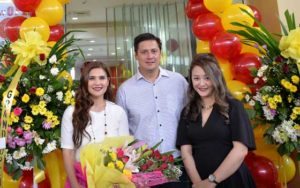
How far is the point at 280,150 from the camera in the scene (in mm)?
2283

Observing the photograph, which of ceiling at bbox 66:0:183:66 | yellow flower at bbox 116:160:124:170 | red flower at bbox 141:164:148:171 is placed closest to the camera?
yellow flower at bbox 116:160:124:170

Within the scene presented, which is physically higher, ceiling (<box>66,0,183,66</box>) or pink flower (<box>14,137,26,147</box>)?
ceiling (<box>66,0,183,66</box>)

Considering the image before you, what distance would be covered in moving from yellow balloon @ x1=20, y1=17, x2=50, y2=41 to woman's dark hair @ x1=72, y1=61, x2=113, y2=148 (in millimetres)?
810

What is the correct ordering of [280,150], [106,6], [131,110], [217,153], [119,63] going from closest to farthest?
[217,153] → [131,110] → [280,150] → [106,6] → [119,63]

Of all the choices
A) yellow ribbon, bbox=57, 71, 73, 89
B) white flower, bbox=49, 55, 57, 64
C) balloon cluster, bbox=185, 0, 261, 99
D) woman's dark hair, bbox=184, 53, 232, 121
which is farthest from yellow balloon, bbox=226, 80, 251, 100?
white flower, bbox=49, 55, 57, 64

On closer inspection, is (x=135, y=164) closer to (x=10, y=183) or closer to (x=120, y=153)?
(x=120, y=153)

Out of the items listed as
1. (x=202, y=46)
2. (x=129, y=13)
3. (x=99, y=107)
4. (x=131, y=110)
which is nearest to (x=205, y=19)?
(x=202, y=46)

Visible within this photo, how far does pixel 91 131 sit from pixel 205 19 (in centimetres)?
151

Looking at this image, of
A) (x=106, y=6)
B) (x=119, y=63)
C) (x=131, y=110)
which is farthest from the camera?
(x=119, y=63)

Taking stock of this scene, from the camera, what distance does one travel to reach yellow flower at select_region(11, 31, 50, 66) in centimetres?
211

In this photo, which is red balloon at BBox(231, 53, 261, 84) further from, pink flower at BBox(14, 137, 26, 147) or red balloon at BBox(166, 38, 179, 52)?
red balloon at BBox(166, 38, 179, 52)

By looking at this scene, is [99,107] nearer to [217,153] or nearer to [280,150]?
[217,153]

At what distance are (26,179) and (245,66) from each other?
5.85ft

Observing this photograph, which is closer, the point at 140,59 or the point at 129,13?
the point at 140,59
